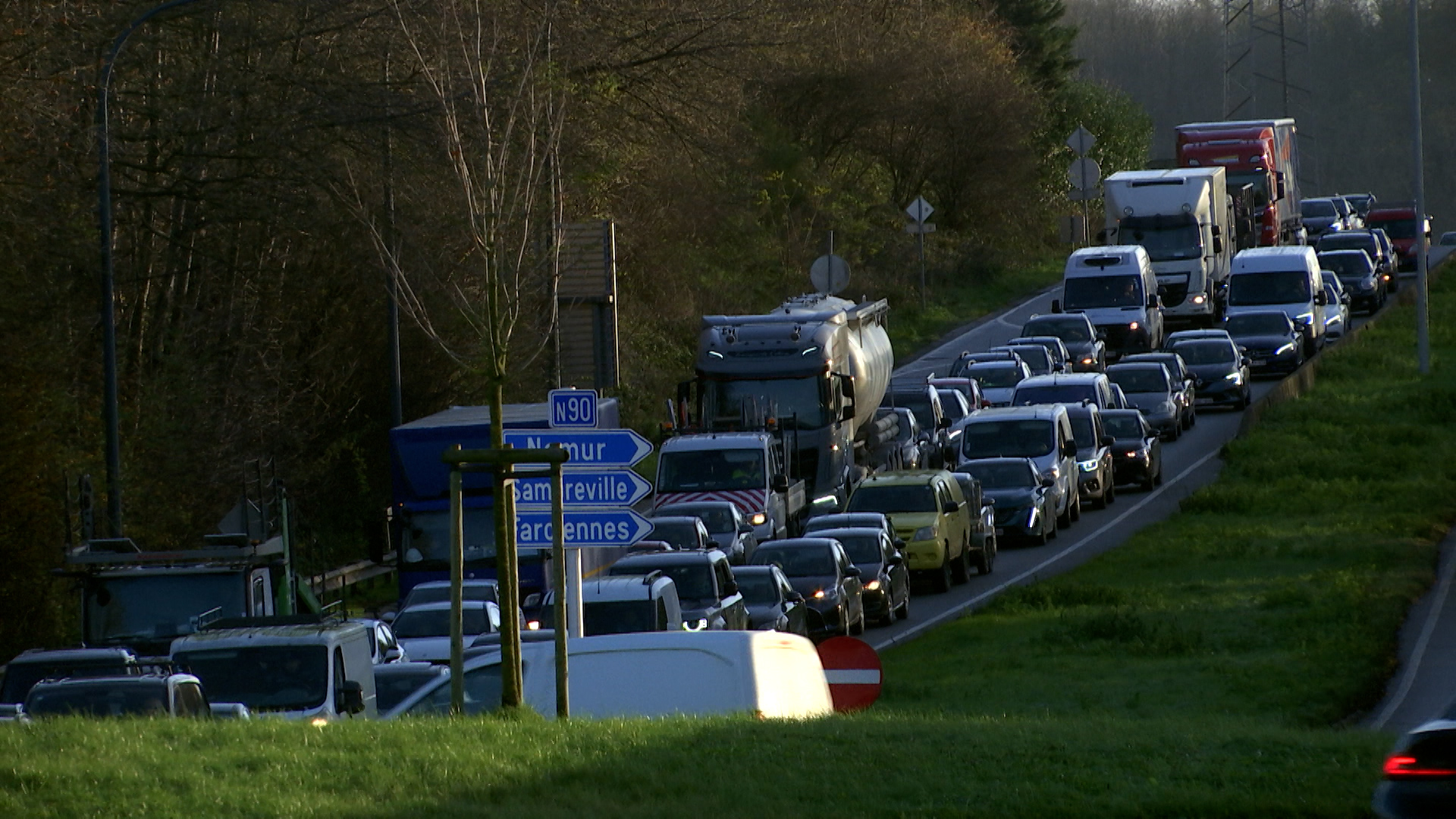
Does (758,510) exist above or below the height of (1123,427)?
below

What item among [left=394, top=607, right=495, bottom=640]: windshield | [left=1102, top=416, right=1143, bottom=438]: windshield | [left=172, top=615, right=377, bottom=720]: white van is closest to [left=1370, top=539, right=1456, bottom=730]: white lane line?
[left=172, top=615, right=377, bottom=720]: white van

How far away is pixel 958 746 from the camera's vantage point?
36.2ft

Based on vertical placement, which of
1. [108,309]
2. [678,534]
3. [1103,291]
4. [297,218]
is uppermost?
[297,218]

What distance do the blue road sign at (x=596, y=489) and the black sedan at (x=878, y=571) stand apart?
14128mm

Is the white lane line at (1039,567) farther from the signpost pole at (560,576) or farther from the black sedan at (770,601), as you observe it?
the signpost pole at (560,576)

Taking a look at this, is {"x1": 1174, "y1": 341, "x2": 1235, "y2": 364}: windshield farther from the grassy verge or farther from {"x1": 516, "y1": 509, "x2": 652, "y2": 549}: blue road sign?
{"x1": 516, "y1": 509, "x2": 652, "y2": 549}: blue road sign

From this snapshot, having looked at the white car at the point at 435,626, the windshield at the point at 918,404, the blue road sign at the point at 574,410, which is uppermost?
the blue road sign at the point at 574,410

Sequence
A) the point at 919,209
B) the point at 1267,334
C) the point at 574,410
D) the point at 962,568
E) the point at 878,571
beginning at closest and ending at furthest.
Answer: the point at 574,410 → the point at 878,571 → the point at 962,568 → the point at 1267,334 → the point at 919,209

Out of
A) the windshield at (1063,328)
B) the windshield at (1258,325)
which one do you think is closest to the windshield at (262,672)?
the windshield at (1063,328)

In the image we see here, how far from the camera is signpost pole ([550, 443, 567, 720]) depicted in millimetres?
10586

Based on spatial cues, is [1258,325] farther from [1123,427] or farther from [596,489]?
[596,489]

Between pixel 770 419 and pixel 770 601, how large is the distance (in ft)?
28.9

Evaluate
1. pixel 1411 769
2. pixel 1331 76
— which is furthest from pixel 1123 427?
pixel 1331 76

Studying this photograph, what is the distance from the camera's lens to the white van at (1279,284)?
48.1m
